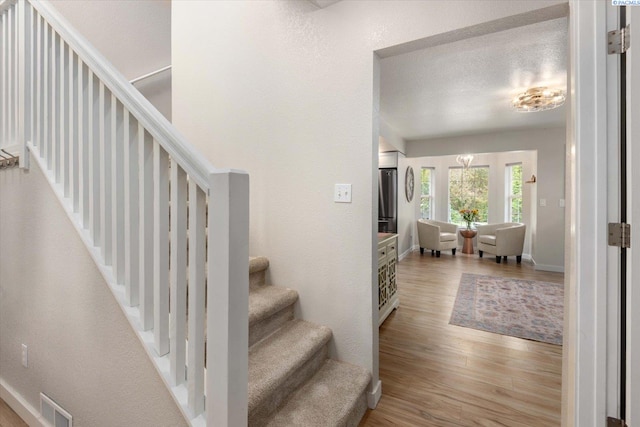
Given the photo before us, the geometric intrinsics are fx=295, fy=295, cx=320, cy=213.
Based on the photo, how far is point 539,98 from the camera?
11.3ft

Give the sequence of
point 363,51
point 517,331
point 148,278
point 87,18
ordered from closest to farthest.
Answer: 1. point 148,278
2. point 363,51
3. point 87,18
4. point 517,331

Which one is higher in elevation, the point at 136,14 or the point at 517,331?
the point at 136,14

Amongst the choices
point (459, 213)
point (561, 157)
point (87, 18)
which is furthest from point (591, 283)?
point (459, 213)

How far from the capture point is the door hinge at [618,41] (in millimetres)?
1055

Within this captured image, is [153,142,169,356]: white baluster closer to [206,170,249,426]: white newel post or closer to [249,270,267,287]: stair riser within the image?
[206,170,249,426]: white newel post

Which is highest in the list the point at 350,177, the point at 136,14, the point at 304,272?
the point at 136,14

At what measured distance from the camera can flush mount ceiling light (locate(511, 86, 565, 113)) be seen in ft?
11.2

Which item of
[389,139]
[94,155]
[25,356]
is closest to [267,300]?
[94,155]

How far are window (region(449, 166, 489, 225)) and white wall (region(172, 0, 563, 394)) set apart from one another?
7.09 metres

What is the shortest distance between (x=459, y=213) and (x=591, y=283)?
7303 millimetres

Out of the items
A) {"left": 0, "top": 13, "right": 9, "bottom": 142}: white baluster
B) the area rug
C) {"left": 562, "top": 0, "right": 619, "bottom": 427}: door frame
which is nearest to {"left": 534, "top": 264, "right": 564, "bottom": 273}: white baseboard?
the area rug

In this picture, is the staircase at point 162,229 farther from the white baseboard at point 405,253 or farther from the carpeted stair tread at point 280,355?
the white baseboard at point 405,253

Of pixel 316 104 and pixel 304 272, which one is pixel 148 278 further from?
pixel 316 104

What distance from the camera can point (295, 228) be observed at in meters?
2.08
